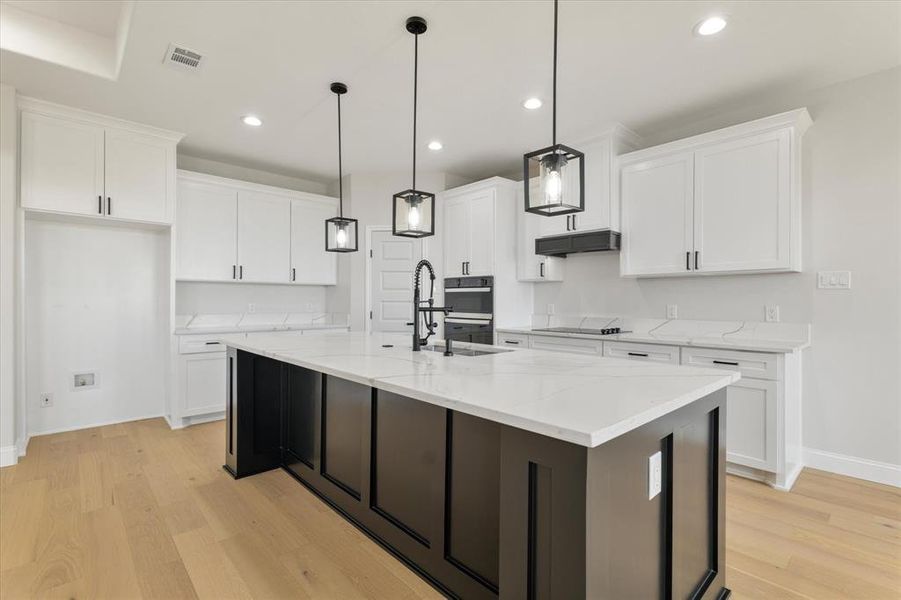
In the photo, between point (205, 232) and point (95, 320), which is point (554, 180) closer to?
point (205, 232)

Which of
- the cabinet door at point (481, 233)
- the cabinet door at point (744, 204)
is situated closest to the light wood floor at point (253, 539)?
the cabinet door at point (744, 204)

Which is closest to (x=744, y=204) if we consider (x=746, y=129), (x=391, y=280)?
(x=746, y=129)

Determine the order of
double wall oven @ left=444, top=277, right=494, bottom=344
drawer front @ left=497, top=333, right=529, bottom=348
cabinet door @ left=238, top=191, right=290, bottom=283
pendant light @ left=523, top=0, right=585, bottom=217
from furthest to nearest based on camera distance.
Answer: cabinet door @ left=238, top=191, right=290, bottom=283, double wall oven @ left=444, top=277, right=494, bottom=344, drawer front @ left=497, top=333, right=529, bottom=348, pendant light @ left=523, top=0, right=585, bottom=217

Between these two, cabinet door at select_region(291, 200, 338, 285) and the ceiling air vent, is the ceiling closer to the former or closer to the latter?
the ceiling air vent

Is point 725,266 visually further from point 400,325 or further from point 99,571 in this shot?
point 99,571

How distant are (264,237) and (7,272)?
6.88ft

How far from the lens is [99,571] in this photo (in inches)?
74.6

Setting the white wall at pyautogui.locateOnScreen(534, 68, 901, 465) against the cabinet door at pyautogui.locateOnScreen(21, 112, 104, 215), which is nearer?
the white wall at pyautogui.locateOnScreen(534, 68, 901, 465)

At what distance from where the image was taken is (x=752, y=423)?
285 centimetres

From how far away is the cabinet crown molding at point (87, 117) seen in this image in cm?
332

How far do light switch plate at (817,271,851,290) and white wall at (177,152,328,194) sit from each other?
17.1ft

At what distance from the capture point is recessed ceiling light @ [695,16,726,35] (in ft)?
7.73

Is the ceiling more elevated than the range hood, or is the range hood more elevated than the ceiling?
the ceiling

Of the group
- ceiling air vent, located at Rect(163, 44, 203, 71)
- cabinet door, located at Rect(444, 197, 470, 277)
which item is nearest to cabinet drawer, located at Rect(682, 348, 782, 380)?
cabinet door, located at Rect(444, 197, 470, 277)
